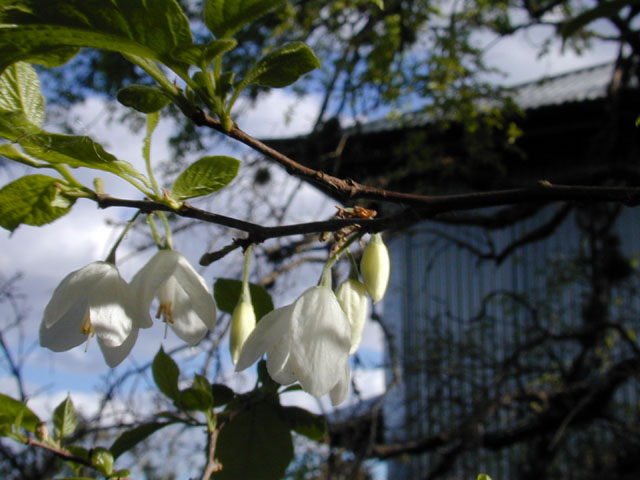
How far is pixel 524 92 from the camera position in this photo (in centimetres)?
580

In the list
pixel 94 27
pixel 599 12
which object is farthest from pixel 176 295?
pixel 599 12

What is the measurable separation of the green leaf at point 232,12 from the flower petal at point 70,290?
12.0 inches

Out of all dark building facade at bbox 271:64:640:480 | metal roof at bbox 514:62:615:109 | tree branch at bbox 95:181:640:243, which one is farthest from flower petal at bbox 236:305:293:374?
metal roof at bbox 514:62:615:109

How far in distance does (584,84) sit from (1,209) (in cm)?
594

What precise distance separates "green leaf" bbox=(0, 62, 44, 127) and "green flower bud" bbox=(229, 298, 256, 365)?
11.3 inches

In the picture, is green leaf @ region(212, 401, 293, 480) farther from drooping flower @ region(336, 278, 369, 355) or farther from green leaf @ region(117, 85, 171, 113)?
green leaf @ region(117, 85, 171, 113)

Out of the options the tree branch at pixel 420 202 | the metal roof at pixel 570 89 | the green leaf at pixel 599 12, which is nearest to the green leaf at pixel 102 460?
the tree branch at pixel 420 202

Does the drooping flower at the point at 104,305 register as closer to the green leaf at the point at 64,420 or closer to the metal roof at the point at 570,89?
the green leaf at the point at 64,420

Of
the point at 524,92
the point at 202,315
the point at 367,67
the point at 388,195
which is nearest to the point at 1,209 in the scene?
the point at 202,315

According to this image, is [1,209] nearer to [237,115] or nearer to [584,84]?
[237,115]

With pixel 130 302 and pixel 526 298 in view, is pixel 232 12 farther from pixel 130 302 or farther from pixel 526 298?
pixel 526 298

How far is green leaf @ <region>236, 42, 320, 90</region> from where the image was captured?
1.62 ft

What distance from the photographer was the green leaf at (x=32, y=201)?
1.80 ft

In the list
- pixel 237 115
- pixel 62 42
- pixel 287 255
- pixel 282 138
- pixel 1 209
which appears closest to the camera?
pixel 62 42
